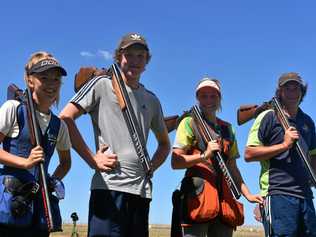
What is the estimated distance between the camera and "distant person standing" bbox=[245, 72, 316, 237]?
7.89 metres

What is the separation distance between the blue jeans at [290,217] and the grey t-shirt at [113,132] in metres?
2.23

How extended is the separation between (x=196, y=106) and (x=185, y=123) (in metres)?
0.35

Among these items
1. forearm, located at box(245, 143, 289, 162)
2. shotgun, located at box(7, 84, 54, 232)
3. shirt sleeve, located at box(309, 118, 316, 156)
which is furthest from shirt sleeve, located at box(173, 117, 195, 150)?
shotgun, located at box(7, 84, 54, 232)

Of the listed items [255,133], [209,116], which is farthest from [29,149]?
[255,133]

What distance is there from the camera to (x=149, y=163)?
663 cm

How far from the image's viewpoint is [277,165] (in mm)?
8180

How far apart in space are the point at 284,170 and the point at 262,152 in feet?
1.47

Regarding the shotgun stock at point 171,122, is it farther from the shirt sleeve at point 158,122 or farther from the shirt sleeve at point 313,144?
the shirt sleeve at point 313,144

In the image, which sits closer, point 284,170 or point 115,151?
point 115,151

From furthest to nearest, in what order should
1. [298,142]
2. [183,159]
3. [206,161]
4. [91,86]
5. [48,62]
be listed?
[298,142], [206,161], [183,159], [91,86], [48,62]

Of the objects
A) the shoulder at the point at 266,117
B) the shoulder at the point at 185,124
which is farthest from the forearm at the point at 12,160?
the shoulder at the point at 266,117

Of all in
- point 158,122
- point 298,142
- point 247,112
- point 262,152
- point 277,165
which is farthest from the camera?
point 247,112

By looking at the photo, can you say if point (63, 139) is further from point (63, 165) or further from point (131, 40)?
point (131, 40)

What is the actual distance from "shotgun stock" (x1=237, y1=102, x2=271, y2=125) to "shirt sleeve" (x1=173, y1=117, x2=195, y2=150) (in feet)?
3.91
